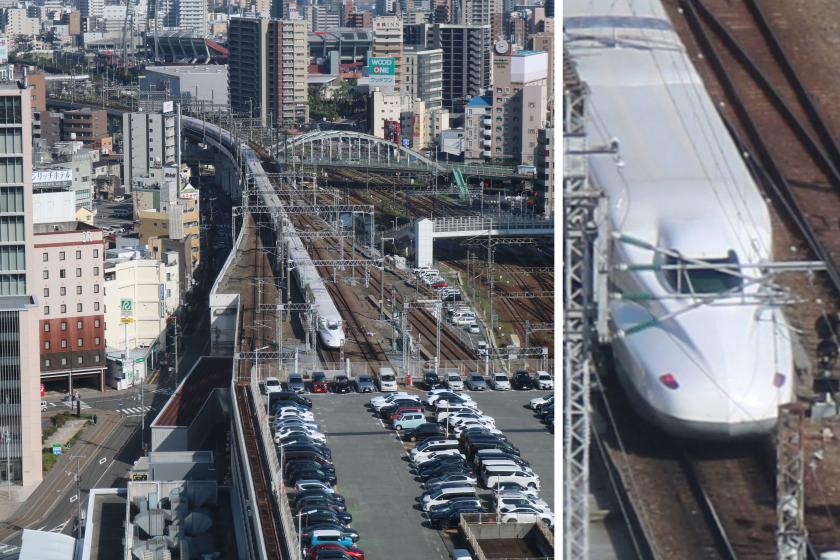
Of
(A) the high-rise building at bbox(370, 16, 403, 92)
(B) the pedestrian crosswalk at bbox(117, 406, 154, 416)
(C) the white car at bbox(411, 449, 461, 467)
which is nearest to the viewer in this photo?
(C) the white car at bbox(411, 449, 461, 467)

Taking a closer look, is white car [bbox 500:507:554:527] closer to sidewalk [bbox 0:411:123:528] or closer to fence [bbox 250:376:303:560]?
fence [bbox 250:376:303:560]

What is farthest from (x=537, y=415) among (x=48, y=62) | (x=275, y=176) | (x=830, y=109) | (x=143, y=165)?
(x=48, y=62)

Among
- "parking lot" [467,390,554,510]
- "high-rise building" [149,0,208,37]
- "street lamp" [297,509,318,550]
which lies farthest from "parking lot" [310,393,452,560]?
"high-rise building" [149,0,208,37]

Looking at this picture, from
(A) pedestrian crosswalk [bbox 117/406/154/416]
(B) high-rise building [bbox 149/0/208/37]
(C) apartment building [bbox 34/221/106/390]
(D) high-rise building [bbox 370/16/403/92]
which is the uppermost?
(B) high-rise building [bbox 149/0/208/37]

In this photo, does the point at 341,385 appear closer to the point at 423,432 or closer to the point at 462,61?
the point at 423,432

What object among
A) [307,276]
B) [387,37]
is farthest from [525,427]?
[387,37]
